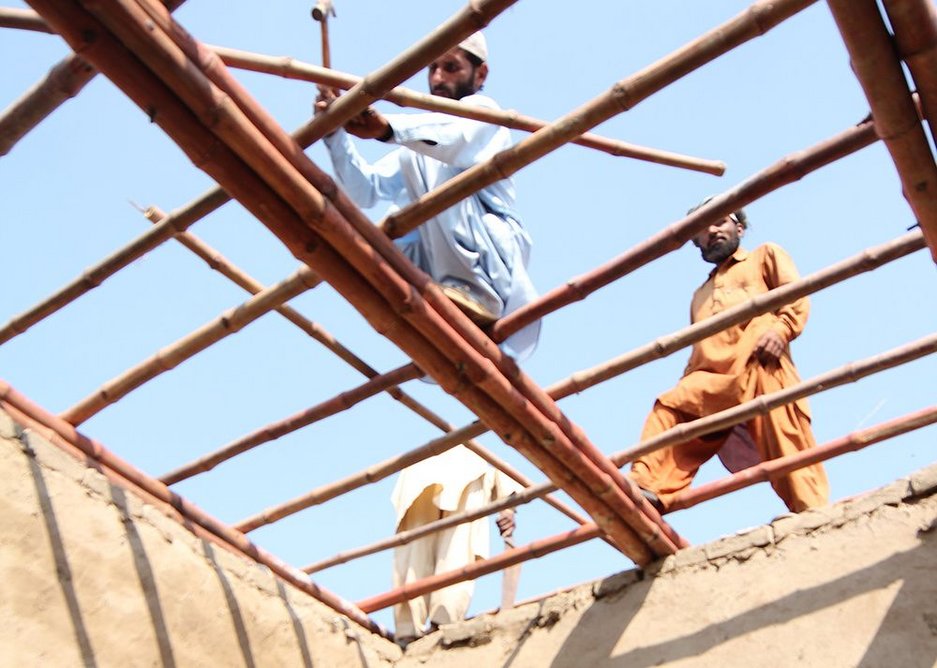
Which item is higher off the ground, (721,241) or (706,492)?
(721,241)

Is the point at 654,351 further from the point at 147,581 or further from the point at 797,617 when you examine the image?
the point at 147,581

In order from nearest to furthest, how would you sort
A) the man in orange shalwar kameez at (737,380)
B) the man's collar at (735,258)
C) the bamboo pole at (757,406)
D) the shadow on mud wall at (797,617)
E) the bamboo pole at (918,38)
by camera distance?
the bamboo pole at (918,38) < the shadow on mud wall at (797,617) < the bamboo pole at (757,406) < the man in orange shalwar kameez at (737,380) < the man's collar at (735,258)

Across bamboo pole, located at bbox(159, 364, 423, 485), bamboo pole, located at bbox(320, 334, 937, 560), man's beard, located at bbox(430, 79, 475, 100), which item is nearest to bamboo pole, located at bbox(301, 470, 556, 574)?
bamboo pole, located at bbox(320, 334, 937, 560)

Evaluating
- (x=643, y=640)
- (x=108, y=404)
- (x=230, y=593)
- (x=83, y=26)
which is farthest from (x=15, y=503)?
(x=643, y=640)

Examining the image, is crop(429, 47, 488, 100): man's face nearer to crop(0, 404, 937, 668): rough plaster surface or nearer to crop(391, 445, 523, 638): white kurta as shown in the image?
crop(0, 404, 937, 668): rough plaster surface

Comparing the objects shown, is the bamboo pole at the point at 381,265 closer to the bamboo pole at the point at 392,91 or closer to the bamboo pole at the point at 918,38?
the bamboo pole at the point at 392,91

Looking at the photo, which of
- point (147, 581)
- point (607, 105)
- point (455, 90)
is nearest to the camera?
point (607, 105)

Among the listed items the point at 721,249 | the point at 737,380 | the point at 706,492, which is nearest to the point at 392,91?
the point at 706,492

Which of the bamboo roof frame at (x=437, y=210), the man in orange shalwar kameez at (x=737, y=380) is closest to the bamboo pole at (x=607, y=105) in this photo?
the bamboo roof frame at (x=437, y=210)

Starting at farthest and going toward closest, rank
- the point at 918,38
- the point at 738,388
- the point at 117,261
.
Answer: the point at 738,388 < the point at 117,261 < the point at 918,38

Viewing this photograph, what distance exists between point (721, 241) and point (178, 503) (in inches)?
110

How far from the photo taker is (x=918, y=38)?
2.75 m

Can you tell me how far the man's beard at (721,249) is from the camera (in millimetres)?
5711

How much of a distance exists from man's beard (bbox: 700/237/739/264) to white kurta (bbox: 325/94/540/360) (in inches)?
62.9
